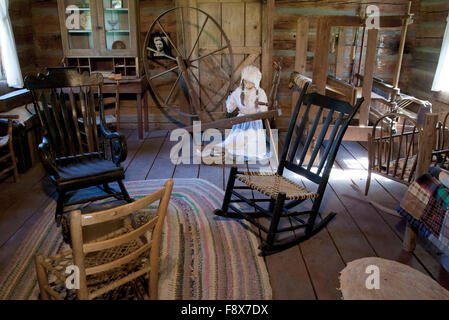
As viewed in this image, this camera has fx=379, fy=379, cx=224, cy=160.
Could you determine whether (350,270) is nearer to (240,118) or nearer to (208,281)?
(208,281)

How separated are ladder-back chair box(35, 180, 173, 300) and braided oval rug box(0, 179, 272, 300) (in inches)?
11.9

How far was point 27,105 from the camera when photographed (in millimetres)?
3771

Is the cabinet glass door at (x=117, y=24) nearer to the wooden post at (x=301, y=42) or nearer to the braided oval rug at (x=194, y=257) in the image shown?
the wooden post at (x=301, y=42)

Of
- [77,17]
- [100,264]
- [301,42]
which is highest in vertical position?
[77,17]

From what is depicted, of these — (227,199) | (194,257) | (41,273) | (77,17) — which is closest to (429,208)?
(227,199)

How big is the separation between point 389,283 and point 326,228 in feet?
2.06

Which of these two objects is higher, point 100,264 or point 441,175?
point 441,175

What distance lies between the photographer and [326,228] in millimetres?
2568

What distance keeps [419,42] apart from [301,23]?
1595 mm

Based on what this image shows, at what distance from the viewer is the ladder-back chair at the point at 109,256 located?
1.28 metres

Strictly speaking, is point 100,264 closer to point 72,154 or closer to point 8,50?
point 72,154

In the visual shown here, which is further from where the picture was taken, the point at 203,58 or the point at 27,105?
the point at 203,58

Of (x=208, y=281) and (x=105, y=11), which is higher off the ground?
(x=105, y=11)

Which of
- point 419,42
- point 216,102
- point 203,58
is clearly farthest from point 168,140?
point 419,42
